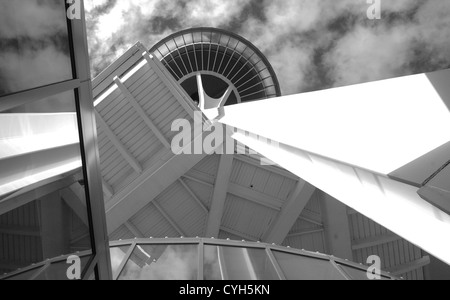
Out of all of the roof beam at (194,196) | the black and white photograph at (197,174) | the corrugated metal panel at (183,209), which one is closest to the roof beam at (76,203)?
the black and white photograph at (197,174)

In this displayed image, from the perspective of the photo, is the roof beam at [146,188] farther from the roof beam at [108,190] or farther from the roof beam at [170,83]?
the roof beam at [170,83]

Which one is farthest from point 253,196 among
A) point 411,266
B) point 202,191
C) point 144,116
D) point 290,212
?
point 411,266

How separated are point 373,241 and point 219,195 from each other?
629cm

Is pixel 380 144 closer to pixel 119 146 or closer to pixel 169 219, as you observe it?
pixel 119 146

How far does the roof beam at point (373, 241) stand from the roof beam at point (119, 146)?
8.73 metres

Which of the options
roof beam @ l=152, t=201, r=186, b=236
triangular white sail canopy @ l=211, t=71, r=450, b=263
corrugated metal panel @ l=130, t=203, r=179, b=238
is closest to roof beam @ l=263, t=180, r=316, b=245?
roof beam @ l=152, t=201, r=186, b=236

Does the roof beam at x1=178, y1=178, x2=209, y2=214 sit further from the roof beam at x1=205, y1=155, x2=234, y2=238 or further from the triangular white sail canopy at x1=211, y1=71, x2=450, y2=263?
the triangular white sail canopy at x1=211, y1=71, x2=450, y2=263

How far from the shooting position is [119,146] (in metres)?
14.9

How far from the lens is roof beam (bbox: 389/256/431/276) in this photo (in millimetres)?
16359

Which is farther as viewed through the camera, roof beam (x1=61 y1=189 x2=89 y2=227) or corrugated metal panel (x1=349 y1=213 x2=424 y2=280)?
corrugated metal panel (x1=349 y1=213 x2=424 y2=280)

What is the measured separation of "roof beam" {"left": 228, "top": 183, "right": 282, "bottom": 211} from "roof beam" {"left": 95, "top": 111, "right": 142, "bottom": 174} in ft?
12.1

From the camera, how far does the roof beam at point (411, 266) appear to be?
16.4 meters

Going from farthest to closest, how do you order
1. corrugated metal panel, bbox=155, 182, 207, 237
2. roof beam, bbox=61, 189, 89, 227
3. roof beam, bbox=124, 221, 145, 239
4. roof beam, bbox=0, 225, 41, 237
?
corrugated metal panel, bbox=155, 182, 207, 237 < roof beam, bbox=124, 221, 145, 239 < roof beam, bbox=61, 189, 89, 227 < roof beam, bbox=0, 225, 41, 237
